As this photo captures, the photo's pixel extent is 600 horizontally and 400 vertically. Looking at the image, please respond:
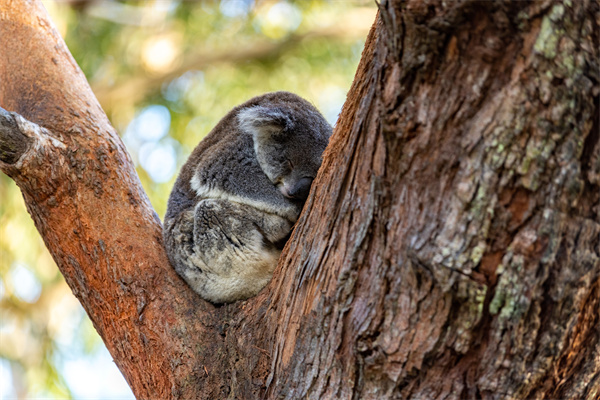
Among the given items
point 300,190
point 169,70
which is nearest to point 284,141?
point 300,190

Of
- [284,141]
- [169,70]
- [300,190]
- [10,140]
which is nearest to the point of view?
[10,140]

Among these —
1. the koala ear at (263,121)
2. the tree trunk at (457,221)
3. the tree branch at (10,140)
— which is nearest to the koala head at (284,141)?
the koala ear at (263,121)

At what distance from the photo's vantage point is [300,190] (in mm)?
3326

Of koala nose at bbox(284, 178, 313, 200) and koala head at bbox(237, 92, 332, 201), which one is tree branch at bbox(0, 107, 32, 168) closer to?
koala head at bbox(237, 92, 332, 201)

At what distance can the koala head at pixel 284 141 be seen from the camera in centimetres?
351

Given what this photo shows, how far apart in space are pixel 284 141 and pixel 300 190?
47cm

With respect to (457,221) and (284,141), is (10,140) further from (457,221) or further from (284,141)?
(457,221)

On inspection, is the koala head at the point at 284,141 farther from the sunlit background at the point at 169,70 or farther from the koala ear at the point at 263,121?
the sunlit background at the point at 169,70

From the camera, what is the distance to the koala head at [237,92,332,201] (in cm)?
351

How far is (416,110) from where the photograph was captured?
1.82 m

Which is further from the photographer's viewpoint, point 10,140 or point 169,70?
point 169,70

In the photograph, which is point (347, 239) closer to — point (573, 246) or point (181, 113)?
point (573, 246)

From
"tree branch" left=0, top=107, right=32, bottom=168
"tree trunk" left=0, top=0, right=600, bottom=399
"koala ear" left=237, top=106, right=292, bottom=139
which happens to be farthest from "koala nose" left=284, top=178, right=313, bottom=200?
"tree branch" left=0, top=107, right=32, bottom=168

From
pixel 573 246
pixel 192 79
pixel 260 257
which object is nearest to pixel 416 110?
pixel 573 246
